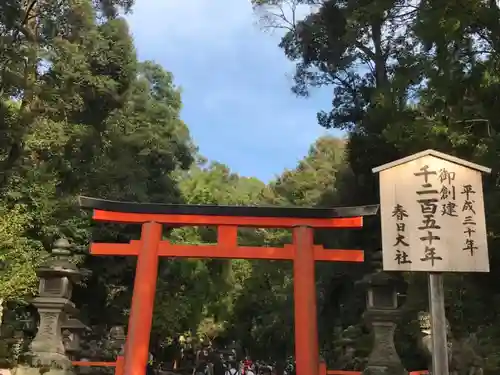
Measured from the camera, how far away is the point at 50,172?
13633 mm

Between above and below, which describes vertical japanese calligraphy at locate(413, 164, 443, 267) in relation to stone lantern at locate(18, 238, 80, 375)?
above

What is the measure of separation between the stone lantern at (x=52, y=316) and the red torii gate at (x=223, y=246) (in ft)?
2.45

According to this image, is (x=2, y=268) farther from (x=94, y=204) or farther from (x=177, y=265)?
(x=177, y=265)

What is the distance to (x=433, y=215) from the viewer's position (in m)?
5.11

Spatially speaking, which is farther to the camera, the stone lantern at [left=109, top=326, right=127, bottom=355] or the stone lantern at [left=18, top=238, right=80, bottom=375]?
the stone lantern at [left=109, top=326, right=127, bottom=355]

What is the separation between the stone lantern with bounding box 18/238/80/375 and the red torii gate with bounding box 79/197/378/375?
0.75 m

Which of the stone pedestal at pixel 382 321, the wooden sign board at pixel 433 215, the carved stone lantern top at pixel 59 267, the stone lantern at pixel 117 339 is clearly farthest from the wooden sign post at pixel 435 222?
the stone lantern at pixel 117 339

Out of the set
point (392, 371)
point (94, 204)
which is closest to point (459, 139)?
point (392, 371)

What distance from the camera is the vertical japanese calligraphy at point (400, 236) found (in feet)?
16.5

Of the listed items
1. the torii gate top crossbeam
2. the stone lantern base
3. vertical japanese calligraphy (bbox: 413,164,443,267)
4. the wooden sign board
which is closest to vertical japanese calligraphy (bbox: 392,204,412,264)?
the wooden sign board

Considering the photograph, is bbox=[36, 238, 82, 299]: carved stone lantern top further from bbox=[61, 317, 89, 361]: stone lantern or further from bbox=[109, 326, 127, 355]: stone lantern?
bbox=[109, 326, 127, 355]: stone lantern

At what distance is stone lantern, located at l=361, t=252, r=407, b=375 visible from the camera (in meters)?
8.12

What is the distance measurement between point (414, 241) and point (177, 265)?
1345 centimetres

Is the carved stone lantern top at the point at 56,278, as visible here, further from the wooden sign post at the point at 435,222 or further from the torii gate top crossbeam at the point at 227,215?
the wooden sign post at the point at 435,222
